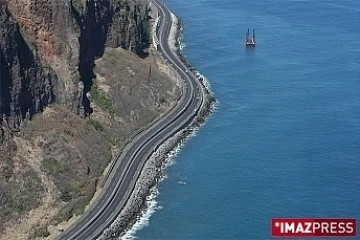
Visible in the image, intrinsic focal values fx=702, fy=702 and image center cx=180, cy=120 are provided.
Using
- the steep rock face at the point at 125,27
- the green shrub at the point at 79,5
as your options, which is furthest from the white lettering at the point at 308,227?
the steep rock face at the point at 125,27

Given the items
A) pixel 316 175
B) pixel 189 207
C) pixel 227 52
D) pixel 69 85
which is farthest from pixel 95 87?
pixel 227 52

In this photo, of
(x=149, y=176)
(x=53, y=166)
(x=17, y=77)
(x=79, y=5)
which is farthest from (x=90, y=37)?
(x=53, y=166)

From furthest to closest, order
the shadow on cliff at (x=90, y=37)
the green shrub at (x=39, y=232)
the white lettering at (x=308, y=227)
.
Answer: the shadow on cliff at (x=90, y=37), the green shrub at (x=39, y=232), the white lettering at (x=308, y=227)

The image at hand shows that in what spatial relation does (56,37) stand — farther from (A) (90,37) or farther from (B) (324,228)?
(B) (324,228)

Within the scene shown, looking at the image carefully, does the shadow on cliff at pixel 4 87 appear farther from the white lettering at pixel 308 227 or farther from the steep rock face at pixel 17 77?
the white lettering at pixel 308 227

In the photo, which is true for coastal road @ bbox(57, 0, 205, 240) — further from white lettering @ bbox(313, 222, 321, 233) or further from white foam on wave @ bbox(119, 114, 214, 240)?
white lettering @ bbox(313, 222, 321, 233)

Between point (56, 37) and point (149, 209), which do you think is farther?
point (56, 37)

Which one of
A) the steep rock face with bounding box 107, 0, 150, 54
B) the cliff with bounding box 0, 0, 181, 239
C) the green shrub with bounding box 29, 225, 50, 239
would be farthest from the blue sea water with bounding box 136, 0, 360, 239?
the steep rock face with bounding box 107, 0, 150, 54
